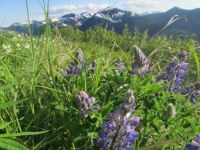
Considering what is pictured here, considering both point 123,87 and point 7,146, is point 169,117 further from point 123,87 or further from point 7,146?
point 7,146

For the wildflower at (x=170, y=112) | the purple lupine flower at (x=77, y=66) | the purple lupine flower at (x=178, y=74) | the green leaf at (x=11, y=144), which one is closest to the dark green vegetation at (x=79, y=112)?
the wildflower at (x=170, y=112)

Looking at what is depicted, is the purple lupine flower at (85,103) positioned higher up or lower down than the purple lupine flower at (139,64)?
lower down

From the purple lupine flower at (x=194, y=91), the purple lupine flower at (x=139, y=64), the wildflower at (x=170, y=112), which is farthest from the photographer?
the purple lupine flower at (x=194, y=91)

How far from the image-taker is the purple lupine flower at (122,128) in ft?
6.33

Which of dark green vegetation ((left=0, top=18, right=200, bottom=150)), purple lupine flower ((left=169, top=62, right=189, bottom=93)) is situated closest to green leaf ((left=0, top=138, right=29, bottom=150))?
dark green vegetation ((left=0, top=18, right=200, bottom=150))

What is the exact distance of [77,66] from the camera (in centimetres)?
304

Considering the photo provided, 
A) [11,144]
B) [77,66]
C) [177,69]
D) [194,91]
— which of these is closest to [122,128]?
[11,144]

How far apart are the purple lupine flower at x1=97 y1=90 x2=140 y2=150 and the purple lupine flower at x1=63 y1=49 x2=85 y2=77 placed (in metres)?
0.99

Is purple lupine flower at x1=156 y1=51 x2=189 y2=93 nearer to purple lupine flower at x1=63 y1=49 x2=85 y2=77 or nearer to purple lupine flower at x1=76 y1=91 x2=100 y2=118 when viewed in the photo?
purple lupine flower at x1=63 y1=49 x2=85 y2=77

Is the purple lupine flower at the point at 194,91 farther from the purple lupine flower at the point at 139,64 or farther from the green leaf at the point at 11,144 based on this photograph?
the green leaf at the point at 11,144

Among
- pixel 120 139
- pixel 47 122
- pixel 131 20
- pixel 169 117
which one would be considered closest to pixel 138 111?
pixel 169 117

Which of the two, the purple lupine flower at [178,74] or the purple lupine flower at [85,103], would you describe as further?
the purple lupine flower at [178,74]

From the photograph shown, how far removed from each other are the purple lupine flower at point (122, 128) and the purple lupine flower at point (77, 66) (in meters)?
0.99

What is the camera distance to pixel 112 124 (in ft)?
6.54
